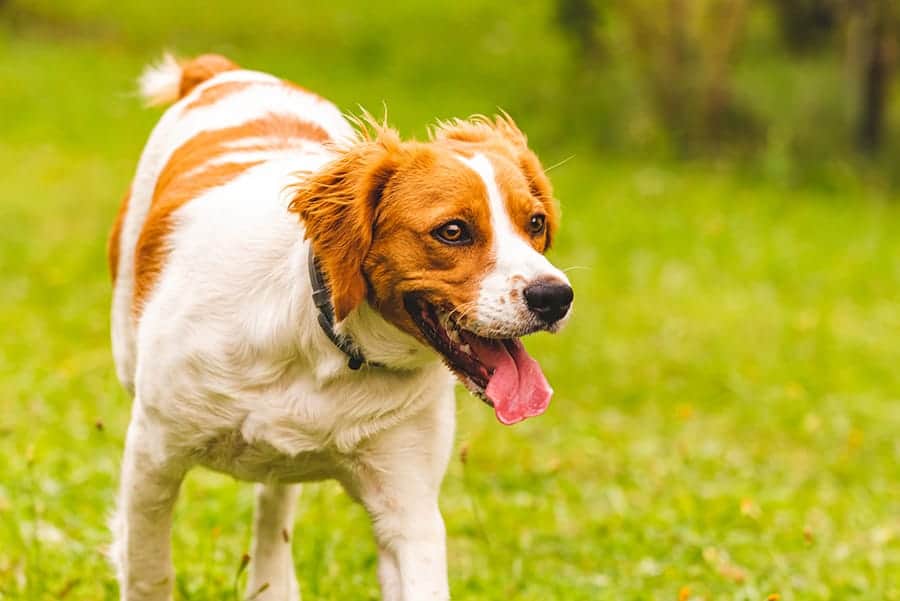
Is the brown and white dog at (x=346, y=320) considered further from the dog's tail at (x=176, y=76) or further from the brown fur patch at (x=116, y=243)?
the dog's tail at (x=176, y=76)

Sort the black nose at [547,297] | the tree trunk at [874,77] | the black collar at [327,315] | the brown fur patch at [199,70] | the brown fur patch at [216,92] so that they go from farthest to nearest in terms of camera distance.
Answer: the tree trunk at [874,77]
the brown fur patch at [199,70]
the brown fur patch at [216,92]
the black collar at [327,315]
the black nose at [547,297]

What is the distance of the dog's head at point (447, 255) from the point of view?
3451mm

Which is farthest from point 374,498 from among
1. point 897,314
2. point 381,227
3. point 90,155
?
point 90,155

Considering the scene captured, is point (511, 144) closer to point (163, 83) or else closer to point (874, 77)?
point (163, 83)

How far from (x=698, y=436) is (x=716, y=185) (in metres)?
7.35

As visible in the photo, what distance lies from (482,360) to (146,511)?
1177 mm

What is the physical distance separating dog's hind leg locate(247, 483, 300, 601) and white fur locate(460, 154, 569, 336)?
1367 millimetres

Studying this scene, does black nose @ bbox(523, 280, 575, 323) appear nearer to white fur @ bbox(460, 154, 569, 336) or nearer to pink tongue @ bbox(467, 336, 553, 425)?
white fur @ bbox(460, 154, 569, 336)

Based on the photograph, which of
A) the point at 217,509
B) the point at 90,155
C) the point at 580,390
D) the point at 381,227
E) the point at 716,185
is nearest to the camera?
the point at 381,227

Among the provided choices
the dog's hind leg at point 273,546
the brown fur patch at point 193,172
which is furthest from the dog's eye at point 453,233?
the dog's hind leg at point 273,546

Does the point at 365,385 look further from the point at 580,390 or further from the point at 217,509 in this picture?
the point at 580,390

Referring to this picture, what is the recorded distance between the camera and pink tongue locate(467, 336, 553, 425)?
348cm

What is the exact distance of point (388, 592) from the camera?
12.7 ft

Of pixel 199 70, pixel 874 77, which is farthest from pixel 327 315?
pixel 874 77
